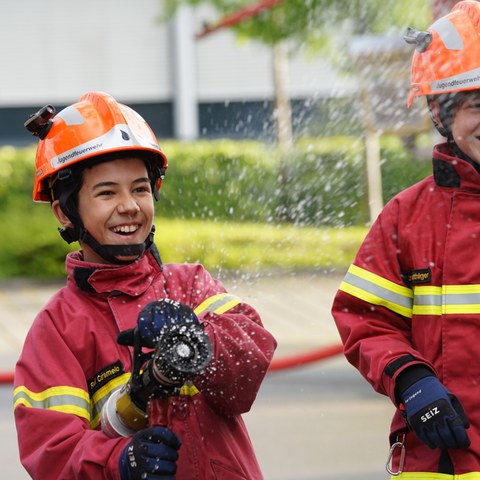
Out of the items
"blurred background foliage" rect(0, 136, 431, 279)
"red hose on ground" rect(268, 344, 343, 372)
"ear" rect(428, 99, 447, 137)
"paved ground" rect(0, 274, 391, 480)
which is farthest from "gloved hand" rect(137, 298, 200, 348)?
"blurred background foliage" rect(0, 136, 431, 279)

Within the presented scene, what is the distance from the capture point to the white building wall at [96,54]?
2333 cm

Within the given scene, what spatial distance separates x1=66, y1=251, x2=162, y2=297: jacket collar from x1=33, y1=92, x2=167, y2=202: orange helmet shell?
0.30m

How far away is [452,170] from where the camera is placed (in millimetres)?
3066

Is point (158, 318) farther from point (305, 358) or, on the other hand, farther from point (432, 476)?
point (305, 358)

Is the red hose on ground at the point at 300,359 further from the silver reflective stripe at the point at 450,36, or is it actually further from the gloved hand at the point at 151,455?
the gloved hand at the point at 151,455

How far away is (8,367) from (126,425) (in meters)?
6.35

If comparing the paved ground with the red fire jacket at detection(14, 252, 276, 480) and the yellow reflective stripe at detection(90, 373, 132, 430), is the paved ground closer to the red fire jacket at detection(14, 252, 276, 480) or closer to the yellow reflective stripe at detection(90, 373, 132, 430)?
the red fire jacket at detection(14, 252, 276, 480)

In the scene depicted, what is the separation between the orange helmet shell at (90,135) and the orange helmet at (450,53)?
0.76 m

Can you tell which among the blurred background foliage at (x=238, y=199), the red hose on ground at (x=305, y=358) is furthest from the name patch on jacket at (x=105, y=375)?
the blurred background foliage at (x=238, y=199)

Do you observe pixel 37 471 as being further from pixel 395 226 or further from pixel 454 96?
pixel 454 96

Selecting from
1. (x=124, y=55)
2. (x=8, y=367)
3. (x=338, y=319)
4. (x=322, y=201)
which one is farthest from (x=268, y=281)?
(x=124, y=55)

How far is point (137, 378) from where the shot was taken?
262cm

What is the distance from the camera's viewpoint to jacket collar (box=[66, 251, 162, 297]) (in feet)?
9.89

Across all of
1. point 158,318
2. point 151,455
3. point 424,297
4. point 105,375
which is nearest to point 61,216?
point 105,375
